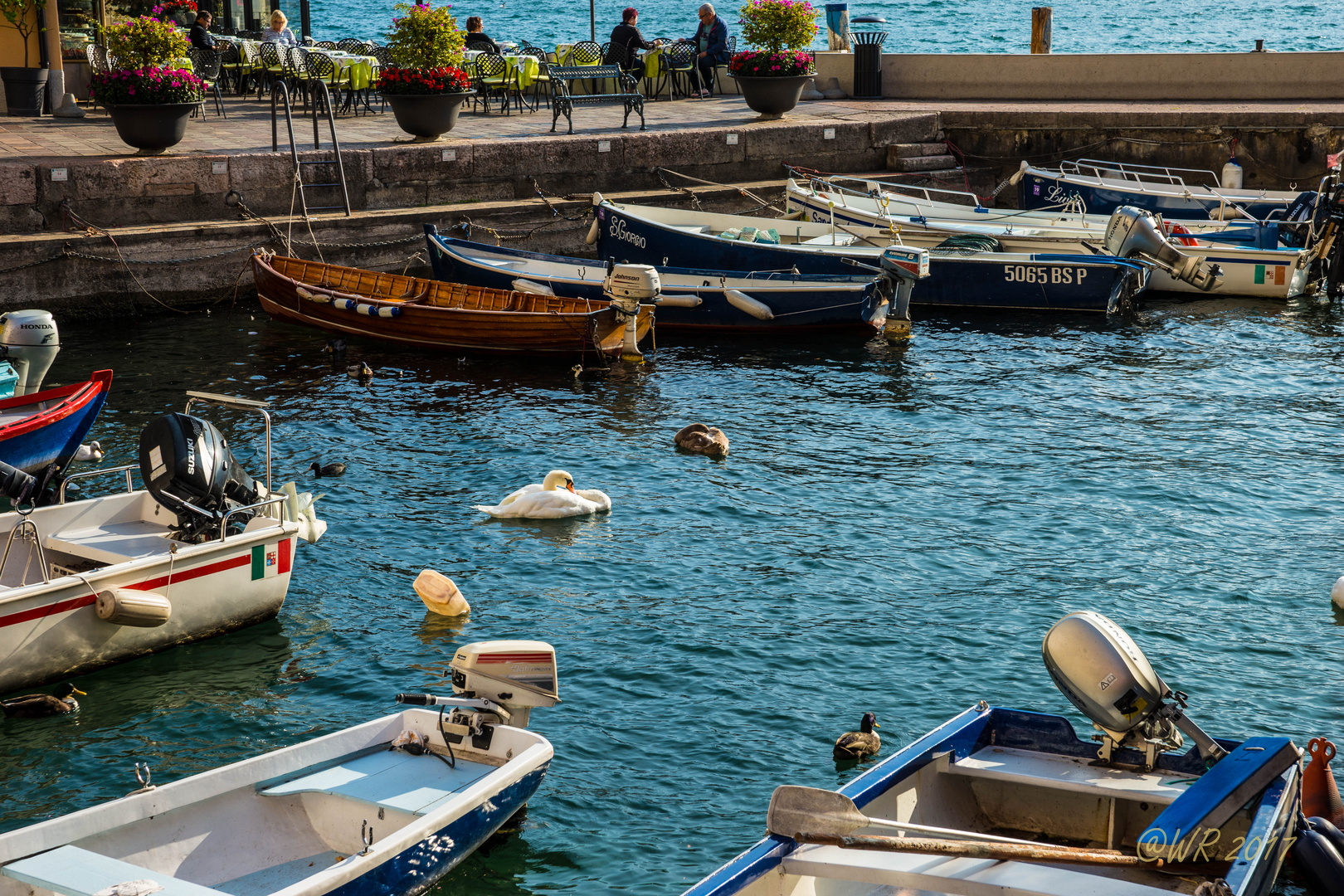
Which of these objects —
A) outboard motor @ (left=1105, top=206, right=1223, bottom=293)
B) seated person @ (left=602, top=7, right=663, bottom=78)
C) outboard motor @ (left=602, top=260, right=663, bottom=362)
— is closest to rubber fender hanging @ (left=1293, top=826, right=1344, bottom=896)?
outboard motor @ (left=602, top=260, right=663, bottom=362)

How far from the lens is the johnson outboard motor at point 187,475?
7.73 meters

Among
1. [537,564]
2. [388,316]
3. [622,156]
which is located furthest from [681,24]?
[537,564]

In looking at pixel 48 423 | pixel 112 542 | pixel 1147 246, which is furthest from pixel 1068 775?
pixel 1147 246

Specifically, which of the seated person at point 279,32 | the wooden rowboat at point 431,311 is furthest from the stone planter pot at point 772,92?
the seated person at point 279,32

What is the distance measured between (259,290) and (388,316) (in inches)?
74.8

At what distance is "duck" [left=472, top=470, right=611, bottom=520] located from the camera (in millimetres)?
9703

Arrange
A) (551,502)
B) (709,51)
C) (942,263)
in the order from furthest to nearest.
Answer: (709,51) < (942,263) < (551,502)

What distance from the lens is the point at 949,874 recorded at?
15.7 ft

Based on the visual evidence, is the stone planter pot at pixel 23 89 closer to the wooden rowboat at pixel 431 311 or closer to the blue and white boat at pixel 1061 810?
the wooden rowboat at pixel 431 311

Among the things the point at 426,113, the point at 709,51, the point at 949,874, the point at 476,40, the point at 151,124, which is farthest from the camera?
the point at 709,51

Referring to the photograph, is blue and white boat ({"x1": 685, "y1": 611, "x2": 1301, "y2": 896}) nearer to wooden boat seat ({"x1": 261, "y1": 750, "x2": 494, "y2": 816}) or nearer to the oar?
the oar

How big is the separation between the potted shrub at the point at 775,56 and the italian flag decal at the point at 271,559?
14259 millimetres

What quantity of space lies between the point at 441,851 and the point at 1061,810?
2.51m

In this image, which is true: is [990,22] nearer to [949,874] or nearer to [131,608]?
[131,608]
